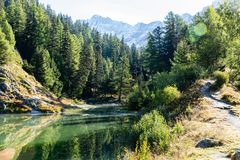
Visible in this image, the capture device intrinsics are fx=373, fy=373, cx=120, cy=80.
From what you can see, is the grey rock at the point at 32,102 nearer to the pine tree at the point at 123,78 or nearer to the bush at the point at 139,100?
the bush at the point at 139,100

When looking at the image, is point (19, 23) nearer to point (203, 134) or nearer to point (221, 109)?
point (221, 109)

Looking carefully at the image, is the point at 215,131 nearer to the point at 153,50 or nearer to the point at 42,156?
the point at 42,156

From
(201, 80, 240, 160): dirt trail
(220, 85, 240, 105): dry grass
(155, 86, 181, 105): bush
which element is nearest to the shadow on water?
(155, 86, 181, 105): bush

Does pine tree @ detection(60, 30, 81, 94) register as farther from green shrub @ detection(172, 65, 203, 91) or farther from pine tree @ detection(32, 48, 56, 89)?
green shrub @ detection(172, 65, 203, 91)

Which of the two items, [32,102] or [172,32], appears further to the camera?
[172,32]

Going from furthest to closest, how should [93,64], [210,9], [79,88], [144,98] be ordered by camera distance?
[93,64]
[79,88]
[144,98]
[210,9]

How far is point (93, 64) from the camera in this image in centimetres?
13262

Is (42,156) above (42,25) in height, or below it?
below

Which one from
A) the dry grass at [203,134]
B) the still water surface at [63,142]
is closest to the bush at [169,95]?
the still water surface at [63,142]

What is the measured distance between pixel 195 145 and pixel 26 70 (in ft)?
295

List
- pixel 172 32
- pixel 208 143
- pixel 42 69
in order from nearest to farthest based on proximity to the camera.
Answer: pixel 208 143
pixel 172 32
pixel 42 69

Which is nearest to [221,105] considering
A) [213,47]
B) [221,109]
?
[221,109]

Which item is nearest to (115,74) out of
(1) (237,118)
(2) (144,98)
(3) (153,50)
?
(3) (153,50)

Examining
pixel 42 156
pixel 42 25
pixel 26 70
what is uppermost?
pixel 42 25
